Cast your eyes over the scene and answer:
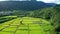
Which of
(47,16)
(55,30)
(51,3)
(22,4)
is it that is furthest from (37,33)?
(51,3)

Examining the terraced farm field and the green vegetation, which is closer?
the terraced farm field

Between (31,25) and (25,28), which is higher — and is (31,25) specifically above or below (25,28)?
below

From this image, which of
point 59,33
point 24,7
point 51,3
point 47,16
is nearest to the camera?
point 59,33

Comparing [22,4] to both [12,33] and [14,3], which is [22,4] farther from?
[12,33]

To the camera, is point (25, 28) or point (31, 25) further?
point (31, 25)

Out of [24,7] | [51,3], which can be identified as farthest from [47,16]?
[51,3]

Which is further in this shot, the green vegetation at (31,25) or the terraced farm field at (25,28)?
the green vegetation at (31,25)

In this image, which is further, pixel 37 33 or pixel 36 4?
pixel 36 4

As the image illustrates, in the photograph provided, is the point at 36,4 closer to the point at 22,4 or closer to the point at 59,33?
the point at 22,4

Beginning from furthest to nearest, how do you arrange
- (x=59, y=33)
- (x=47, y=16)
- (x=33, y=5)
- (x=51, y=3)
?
(x=51, y=3) → (x=33, y=5) → (x=47, y=16) → (x=59, y=33)
